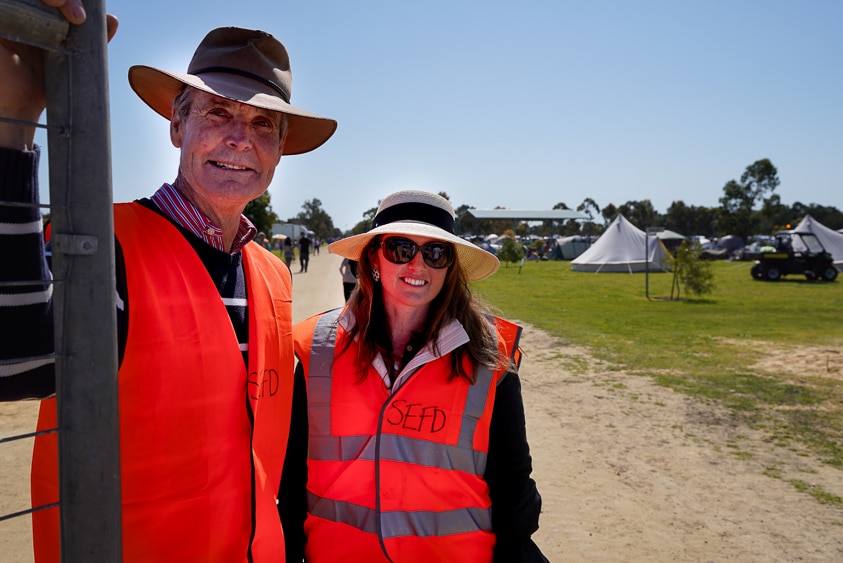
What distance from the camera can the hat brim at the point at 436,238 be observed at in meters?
2.38

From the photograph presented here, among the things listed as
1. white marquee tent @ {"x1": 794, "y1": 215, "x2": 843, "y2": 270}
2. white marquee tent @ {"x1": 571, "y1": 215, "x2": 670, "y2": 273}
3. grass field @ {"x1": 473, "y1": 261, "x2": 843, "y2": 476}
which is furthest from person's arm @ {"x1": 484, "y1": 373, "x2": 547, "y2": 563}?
white marquee tent @ {"x1": 794, "y1": 215, "x2": 843, "y2": 270}

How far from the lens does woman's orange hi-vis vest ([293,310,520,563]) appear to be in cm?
211

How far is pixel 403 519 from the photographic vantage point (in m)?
2.12

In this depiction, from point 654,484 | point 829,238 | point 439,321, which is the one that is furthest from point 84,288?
point 829,238

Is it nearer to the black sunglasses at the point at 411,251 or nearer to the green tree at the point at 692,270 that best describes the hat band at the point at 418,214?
the black sunglasses at the point at 411,251

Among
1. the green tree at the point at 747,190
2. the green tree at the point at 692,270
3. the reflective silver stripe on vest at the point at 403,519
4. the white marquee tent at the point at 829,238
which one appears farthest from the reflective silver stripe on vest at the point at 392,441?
the green tree at the point at 747,190

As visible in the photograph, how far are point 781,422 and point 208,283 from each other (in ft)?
22.2

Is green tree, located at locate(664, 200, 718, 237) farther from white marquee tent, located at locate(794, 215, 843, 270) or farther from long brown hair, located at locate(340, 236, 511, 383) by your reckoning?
long brown hair, located at locate(340, 236, 511, 383)

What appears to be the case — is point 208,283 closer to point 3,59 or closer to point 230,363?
point 230,363

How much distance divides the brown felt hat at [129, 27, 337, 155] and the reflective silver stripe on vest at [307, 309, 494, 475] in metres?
0.97

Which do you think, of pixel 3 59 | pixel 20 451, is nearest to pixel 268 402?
pixel 3 59

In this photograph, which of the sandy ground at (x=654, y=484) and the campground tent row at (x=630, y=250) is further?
the campground tent row at (x=630, y=250)

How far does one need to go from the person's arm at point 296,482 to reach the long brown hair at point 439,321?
265 mm

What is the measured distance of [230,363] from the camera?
5.58 ft
